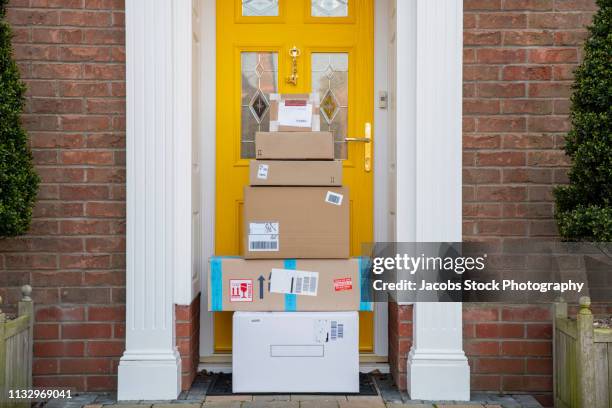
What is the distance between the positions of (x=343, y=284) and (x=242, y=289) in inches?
20.6

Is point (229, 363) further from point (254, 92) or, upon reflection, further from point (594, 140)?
point (594, 140)

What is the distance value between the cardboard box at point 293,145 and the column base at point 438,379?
1172 mm

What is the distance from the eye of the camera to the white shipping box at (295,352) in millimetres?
3672

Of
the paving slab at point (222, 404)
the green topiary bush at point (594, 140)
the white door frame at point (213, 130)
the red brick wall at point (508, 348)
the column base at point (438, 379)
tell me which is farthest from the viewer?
the white door frame at point (213, 130)

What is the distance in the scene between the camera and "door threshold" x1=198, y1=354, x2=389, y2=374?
4.11 m

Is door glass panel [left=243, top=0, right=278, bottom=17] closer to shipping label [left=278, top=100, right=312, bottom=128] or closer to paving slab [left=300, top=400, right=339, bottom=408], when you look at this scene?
shipping label [left=278, top=100, right=312, bottom=128]

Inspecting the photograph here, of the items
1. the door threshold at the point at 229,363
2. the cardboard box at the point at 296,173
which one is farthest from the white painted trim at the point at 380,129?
the cardboard box at the point at 296,173

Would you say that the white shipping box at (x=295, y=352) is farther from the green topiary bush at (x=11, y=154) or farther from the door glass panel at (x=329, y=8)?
the door glass panel at (x=329, y=8)

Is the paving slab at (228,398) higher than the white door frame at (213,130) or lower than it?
lower

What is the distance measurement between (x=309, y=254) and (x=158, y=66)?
1.22 m

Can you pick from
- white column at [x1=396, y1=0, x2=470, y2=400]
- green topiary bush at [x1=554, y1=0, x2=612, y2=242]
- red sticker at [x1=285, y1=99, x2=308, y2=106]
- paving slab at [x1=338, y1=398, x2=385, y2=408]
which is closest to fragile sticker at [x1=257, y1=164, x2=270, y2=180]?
red sticker at [x1=285, y1=99, x2=308, y2=106]

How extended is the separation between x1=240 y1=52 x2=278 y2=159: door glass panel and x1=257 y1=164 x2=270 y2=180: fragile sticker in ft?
1.66

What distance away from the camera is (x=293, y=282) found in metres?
3.69

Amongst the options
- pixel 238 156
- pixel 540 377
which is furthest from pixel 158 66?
pixel 540 377
